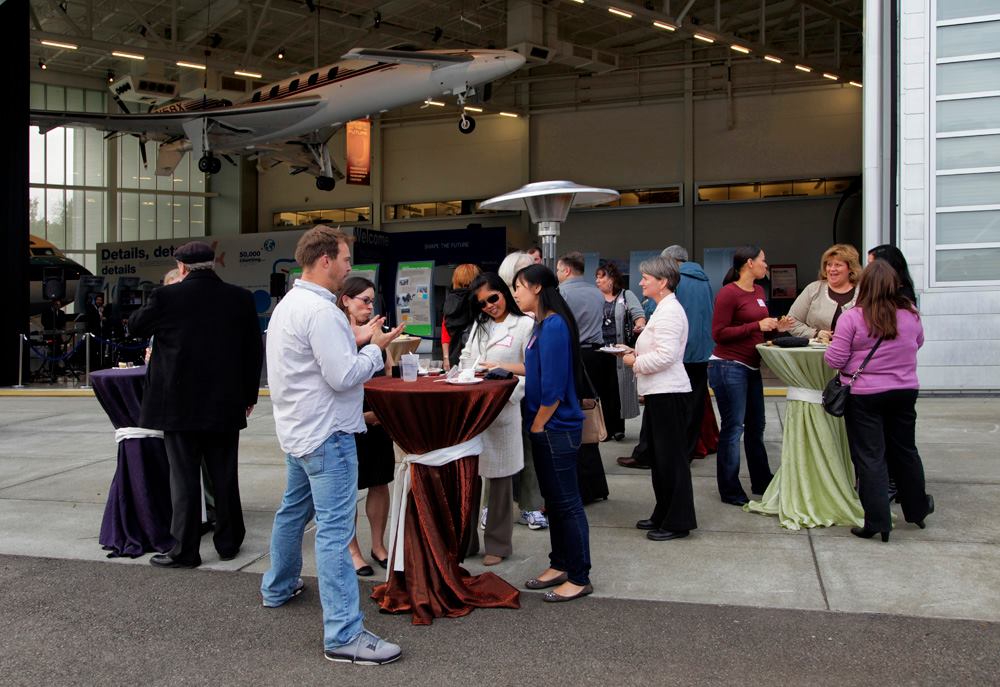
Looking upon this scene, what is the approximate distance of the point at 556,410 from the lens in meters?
3.79

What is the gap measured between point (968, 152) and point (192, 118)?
15.9m

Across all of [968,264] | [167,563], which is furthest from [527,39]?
[167,563]

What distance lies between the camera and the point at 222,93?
22109mm

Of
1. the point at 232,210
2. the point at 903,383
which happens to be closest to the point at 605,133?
the point at 232,210

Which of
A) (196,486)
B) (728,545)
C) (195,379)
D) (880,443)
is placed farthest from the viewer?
(728,545)

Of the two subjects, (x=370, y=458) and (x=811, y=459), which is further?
(x=811, y=459)

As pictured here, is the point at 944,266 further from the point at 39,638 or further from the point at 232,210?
the point at 232,210

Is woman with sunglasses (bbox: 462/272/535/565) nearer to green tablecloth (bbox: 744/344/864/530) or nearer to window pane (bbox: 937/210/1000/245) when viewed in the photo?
green tablecloth (bbox: 744/344/864/530)

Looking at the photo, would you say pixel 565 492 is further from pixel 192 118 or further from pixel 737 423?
pixel 192 118

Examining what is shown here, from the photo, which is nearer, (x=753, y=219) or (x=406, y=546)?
(x=406, y=546)

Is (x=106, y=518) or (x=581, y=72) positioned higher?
(x=581, y=72)

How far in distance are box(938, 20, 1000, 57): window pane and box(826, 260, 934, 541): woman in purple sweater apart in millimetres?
6442

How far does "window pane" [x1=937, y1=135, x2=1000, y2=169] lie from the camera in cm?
948

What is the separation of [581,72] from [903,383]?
2541 centimetres
